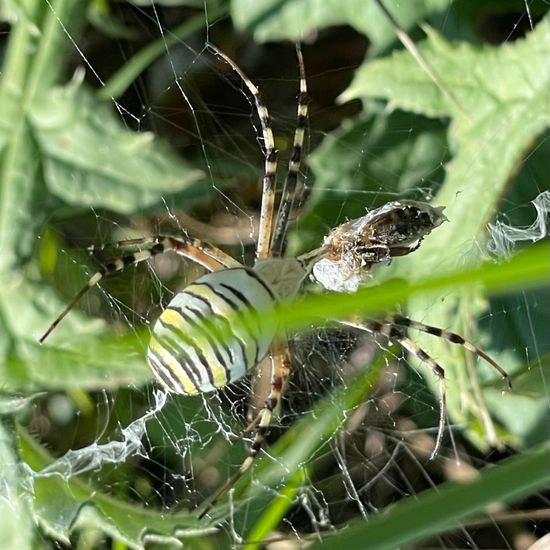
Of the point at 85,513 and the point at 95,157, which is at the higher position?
the point at 95,157

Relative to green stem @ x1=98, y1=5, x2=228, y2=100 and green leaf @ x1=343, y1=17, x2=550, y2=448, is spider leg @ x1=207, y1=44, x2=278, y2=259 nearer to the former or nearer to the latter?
green stem @ x1=98, y1=5, x2=228, y2=100

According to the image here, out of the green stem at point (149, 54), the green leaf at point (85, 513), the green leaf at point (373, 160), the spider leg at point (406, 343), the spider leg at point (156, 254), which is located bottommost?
the green leaf at point (85, 513)

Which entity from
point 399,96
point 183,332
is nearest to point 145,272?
point 183,332

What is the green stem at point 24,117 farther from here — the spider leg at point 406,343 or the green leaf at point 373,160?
the spider leg at point 406,343

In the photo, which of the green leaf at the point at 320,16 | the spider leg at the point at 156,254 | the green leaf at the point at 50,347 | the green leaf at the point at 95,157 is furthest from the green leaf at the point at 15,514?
the green leaf at the point at 320,16

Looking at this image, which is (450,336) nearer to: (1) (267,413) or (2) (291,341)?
(2) (291,341)

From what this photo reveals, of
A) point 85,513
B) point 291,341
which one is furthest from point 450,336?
point 85,513
